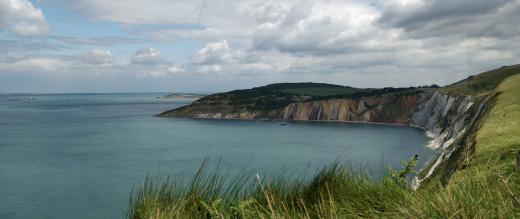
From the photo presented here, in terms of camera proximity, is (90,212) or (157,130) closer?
(90,212)

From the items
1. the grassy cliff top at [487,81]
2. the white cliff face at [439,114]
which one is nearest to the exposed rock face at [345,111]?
the white cliff face at [439,114]

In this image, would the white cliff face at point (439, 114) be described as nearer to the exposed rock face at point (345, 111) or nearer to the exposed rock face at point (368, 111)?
the exposed rock face at point (368, 111)

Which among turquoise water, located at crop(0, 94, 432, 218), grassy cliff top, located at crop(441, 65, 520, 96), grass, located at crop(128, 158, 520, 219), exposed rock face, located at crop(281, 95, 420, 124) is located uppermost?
grassy cliff top, located at crop(441, 65, 520, 96)

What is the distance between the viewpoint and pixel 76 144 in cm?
10181

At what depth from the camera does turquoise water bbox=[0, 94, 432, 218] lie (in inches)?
1916

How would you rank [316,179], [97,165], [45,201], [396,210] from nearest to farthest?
[396,210]
[316,179]
[45,201]
[97,165]

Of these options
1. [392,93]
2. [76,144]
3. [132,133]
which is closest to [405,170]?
[76,144]

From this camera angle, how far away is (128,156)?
269ft

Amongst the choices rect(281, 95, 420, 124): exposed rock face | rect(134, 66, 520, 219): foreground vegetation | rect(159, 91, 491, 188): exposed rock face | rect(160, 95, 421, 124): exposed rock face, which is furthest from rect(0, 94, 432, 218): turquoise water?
rect(160, 95, 421, 124): exposed rock face

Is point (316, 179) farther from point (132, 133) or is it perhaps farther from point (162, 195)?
point (132, 133)

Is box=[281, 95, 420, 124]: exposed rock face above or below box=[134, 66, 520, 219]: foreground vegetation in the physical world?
below

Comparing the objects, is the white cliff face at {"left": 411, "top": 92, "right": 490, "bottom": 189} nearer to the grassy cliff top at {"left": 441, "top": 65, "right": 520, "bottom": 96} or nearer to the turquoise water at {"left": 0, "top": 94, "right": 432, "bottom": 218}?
the grassy cliff top at {"left": 441, "top": 65, "right": 520, "bottom": 96}

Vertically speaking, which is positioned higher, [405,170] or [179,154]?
[405,170]

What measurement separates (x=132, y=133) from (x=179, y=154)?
48337 millimetres
